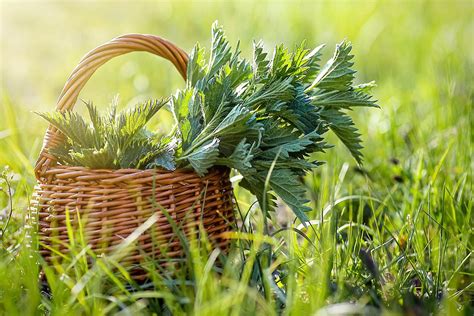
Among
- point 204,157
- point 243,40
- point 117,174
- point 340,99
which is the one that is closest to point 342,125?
point 340,99

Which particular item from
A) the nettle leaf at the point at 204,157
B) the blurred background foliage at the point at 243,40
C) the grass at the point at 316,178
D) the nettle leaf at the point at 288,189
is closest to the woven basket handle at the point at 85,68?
the grass at the point at 316,178

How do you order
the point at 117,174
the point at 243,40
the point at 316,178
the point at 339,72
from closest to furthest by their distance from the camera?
the point at 117,174 < the point at 339,72 < the point at 316,178 < the point at 243,40

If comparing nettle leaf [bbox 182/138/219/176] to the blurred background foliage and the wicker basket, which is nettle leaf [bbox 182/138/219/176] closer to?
the wicker basket

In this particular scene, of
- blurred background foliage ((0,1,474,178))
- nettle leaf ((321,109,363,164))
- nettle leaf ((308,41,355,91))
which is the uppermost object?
blurred background foliage ((0,1,474,178))

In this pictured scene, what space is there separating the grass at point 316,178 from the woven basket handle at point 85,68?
19 cm

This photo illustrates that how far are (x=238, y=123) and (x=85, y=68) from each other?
38 centimetres

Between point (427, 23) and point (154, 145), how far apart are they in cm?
412

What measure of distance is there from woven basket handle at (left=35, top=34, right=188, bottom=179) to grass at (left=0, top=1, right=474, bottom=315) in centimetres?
19

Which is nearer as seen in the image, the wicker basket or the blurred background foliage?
the wicker basket

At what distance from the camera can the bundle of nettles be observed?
1503mm

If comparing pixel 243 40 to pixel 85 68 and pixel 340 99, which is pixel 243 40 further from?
pixel 85 68

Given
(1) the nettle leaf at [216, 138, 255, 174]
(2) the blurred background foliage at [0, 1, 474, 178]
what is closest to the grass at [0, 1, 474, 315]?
(2) the blurred background foliage at [0, 1, 474, 178]

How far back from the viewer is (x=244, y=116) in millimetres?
1475

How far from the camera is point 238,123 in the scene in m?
1.50
